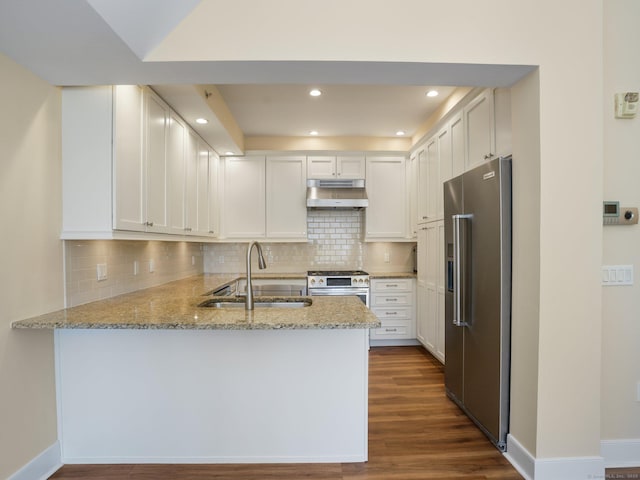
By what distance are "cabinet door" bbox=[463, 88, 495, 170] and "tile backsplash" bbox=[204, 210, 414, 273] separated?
2127mm

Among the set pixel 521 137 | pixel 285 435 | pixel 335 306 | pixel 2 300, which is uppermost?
pixel 521 137

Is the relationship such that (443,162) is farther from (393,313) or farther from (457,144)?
(393,313)

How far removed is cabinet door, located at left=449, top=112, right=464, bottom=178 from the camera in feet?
9.36

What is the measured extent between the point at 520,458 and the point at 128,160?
293 centimetres

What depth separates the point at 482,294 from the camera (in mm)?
2217

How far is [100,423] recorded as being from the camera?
1.95 meters

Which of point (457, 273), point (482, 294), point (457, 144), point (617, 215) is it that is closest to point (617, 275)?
point (617, 215)

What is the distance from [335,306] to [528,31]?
1.84m

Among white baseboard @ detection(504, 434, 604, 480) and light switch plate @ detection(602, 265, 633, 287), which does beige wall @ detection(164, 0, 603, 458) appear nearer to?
white baseboard @ detection(504, 434, 604, 480)

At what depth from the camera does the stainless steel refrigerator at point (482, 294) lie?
2029 millimetres

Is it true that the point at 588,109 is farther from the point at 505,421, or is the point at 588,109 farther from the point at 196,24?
the point at 196,24

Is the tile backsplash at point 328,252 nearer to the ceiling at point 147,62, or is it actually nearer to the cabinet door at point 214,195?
the cabinet door at point 214,195

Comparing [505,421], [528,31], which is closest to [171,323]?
[505,421]

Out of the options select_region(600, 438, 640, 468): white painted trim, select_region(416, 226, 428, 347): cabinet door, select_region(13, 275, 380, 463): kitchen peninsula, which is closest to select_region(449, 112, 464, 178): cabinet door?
select_region(416, 226, 428, 347): cabinet door
